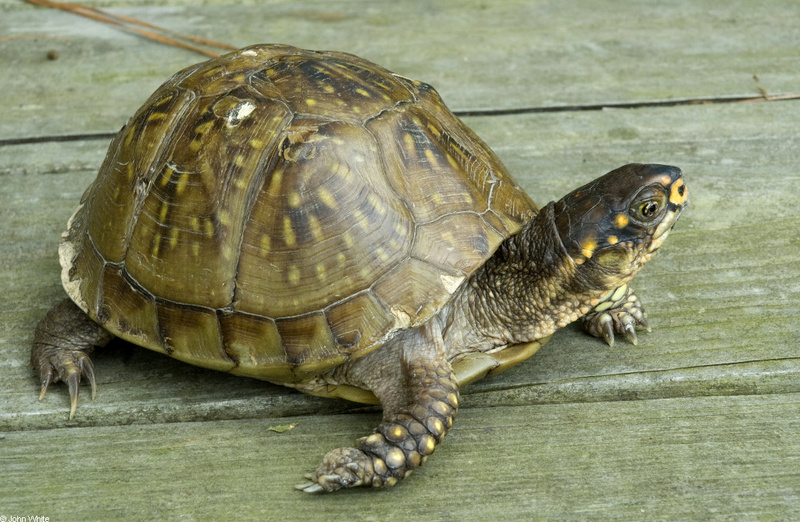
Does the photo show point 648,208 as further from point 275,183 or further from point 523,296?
point 275,183

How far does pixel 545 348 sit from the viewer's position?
7.66 feet

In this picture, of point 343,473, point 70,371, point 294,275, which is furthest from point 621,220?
point 70,371

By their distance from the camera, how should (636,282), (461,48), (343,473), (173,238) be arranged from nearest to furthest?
(343,473) → (173,238) → (636,282) → (461,48)

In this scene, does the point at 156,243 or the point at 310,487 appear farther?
the point at 156,243

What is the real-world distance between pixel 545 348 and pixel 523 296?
0.57ft

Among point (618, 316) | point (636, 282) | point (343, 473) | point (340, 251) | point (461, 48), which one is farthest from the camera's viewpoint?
point (461, 48)

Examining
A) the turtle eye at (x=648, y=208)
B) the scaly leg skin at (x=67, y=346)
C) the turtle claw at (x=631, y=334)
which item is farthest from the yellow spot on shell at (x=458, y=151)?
the scaly leg skin at (x=67, y=346)

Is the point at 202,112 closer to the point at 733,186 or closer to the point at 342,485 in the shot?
the point at 342,485

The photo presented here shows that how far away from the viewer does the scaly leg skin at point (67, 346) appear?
222 centimetres

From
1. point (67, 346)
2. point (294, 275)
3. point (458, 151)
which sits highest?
point (458, 151)

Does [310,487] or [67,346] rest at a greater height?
[67,346]

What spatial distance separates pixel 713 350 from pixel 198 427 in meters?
1.41

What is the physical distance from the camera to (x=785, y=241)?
2.63m

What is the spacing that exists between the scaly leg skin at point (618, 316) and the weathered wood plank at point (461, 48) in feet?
4.65
